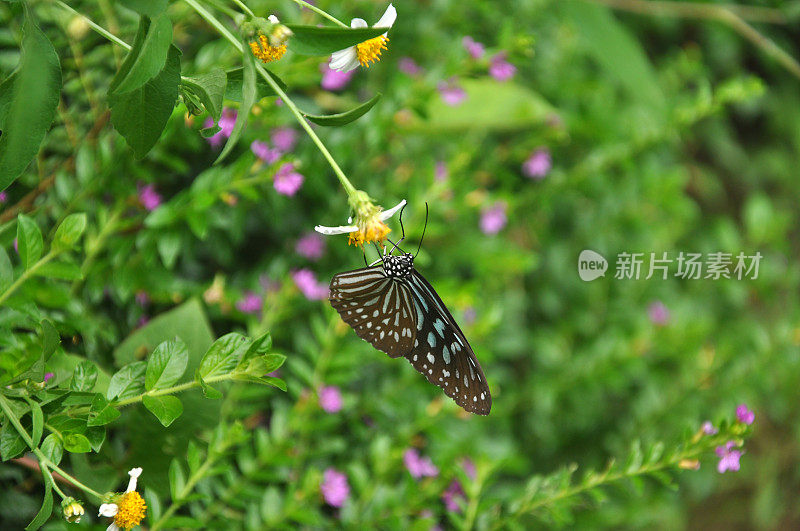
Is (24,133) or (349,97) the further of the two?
(349,97)

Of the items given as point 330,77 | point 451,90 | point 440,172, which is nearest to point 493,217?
point 440,172

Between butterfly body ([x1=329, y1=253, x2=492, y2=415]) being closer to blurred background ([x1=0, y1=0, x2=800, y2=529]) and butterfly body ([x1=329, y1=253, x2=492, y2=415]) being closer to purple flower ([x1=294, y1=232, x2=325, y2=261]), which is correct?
blurred background ([x1=0, y1=0, x2=800, y2=529])

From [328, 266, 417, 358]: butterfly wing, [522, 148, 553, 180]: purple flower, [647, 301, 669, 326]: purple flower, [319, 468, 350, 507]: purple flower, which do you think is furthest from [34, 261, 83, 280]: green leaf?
[647, 301, 669, 326]: purple flower

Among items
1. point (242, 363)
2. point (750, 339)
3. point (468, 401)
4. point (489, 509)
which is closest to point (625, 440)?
point (750, 339)

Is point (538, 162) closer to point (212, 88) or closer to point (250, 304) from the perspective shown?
point (250, 304)

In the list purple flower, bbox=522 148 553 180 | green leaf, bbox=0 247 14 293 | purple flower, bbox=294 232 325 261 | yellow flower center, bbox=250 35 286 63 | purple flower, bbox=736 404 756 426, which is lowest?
purple flower, bbox=522 148 553 180

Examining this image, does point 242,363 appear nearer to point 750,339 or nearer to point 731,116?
point 750,339

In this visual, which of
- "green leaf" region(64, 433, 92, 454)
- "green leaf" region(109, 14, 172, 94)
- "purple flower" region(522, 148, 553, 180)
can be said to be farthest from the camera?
"purple flower" region(522, 148, 553, 180)
